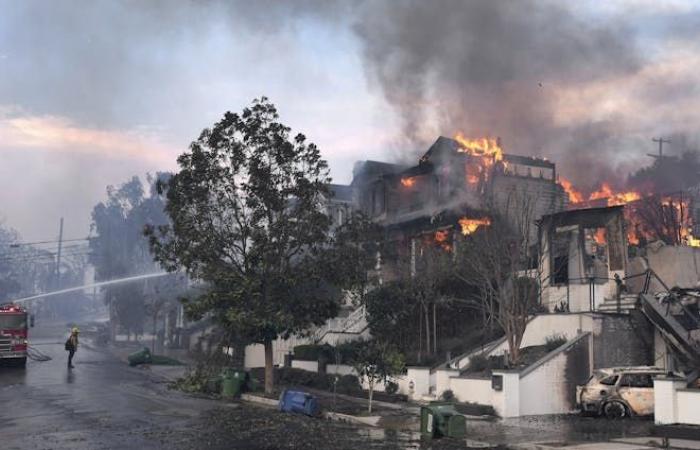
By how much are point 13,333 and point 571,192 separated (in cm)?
3534

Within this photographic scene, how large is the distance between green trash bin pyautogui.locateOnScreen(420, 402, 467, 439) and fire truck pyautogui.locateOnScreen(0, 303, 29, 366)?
971 inches

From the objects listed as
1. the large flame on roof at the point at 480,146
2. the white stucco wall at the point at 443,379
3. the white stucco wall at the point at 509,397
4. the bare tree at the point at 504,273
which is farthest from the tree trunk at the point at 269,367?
the large flame on roof at the point at 480,146

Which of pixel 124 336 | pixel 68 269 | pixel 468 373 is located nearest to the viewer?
pixel 468 373

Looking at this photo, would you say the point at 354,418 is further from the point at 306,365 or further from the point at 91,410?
the point at 306,365

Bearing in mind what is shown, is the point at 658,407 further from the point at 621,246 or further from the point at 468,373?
the point at 621,246

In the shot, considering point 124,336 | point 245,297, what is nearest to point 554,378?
point 245,297

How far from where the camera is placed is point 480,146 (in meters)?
45.4

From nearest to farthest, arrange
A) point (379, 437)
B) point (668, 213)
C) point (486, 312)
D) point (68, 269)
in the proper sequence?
point (379, 437) → point (486, 312) → point (668, 213) → point (68, 269)

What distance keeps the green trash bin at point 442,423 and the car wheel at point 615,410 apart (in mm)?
5245

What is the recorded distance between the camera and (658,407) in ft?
53.6

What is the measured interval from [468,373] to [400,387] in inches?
102

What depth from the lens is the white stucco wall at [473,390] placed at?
20108 millimetres

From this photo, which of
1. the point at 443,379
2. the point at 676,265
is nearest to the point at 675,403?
the point at 443,379

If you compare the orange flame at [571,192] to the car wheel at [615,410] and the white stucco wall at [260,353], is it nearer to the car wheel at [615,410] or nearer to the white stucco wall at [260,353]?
the white stucco wall at [260,353]
